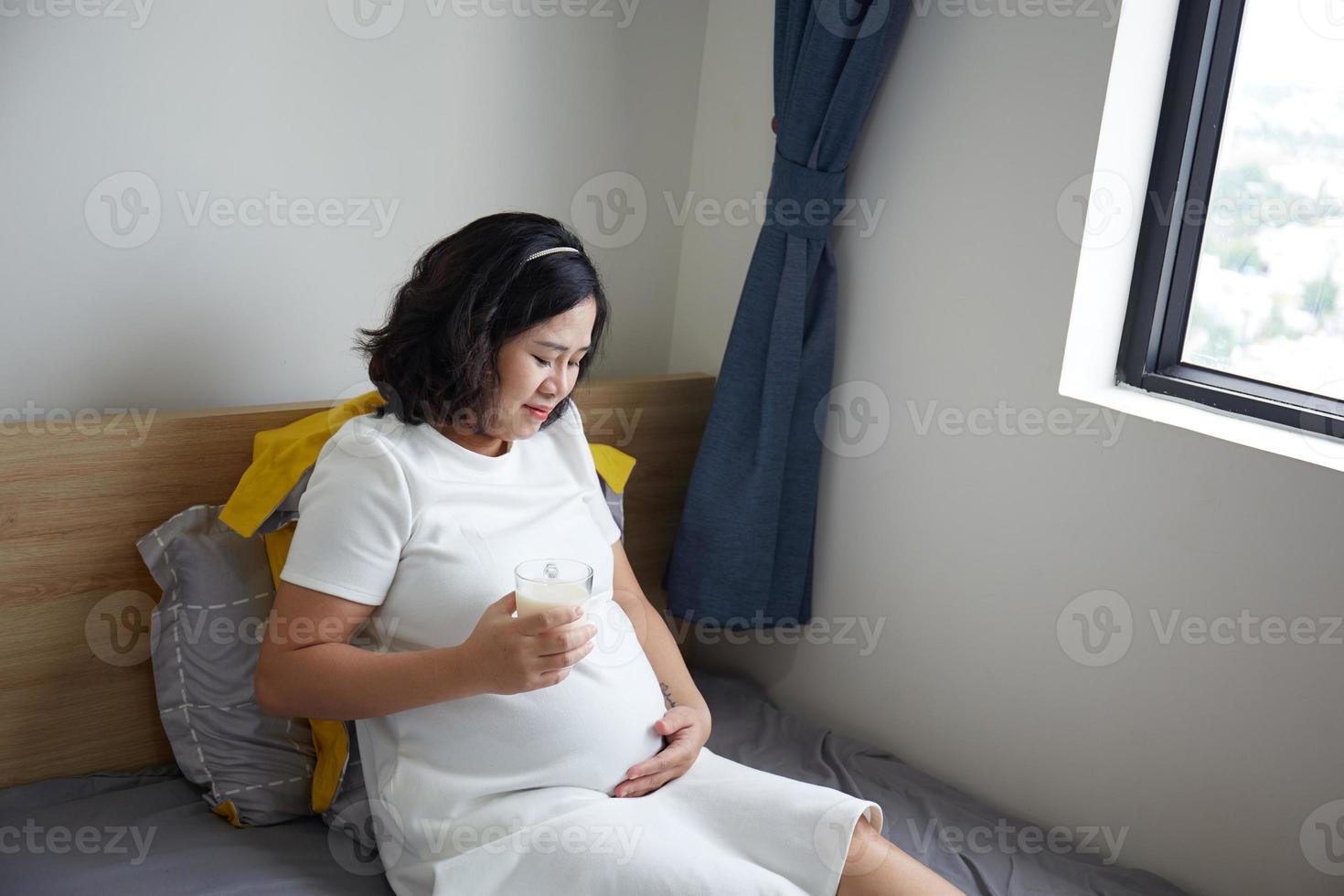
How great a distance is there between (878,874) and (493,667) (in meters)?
0.54

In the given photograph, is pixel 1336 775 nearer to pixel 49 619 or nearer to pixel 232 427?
pixel 232 427

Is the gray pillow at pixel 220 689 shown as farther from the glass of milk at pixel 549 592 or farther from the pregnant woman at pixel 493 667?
the glass of milk at pixel 549 592

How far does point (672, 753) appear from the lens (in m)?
1.58

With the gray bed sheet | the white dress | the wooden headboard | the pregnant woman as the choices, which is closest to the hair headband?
the pregnant woman

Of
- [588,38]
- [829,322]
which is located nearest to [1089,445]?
[829,322]

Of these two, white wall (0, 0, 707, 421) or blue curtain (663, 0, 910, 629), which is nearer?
white wall (0, 0, 707, 421)

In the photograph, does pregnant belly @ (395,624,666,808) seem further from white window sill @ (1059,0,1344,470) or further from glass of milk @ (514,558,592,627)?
white window sill @ (1059,0,1344,470)

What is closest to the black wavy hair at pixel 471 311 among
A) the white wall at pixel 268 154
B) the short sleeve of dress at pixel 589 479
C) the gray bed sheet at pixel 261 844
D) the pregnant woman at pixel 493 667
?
the pregnant woman at pixel 493 667

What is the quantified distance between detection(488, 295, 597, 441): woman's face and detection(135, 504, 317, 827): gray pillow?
47 cm

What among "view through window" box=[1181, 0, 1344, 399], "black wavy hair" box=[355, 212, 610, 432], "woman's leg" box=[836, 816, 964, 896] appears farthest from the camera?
"view through window" box=[1181, 0, 1344, 399]

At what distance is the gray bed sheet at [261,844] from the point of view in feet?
4.93

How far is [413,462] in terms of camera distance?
1.51 meters

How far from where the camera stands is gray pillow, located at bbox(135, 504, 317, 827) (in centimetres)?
169

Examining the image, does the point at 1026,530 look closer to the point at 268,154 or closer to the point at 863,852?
the point at 863,852
